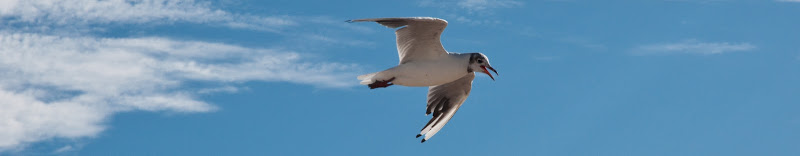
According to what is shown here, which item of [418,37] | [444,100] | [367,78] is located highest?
[418,37]

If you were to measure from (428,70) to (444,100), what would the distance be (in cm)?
227

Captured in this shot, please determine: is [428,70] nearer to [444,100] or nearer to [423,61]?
[423,61]

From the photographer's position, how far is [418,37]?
18.2 metres

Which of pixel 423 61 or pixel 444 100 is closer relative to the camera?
pixel 423 61

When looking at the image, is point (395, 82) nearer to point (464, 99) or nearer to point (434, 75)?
point (434, 75)

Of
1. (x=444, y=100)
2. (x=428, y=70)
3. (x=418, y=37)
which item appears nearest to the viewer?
(x=418, y=37)

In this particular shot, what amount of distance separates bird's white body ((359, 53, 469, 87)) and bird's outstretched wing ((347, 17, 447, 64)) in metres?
0.13

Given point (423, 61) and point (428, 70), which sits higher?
point (423, 61)

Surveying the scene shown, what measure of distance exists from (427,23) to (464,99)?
10.0 ft

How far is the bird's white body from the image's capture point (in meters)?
18.3

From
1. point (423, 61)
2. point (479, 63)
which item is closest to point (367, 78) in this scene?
point (423, 61)

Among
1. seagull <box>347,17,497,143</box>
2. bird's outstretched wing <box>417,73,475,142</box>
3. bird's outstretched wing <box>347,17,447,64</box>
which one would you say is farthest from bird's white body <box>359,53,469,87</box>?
bird's outstretched wing <box>417,73,475,142</box>

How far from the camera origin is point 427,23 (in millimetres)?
17750

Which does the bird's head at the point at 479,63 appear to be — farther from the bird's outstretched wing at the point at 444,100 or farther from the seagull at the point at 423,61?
the bird's outstretched wing at the point at 444,100
